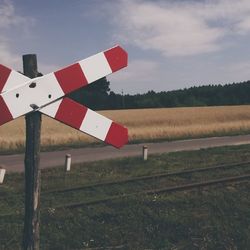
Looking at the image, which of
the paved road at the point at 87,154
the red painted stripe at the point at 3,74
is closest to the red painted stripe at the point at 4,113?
the red painted stripe at the point at 3,74

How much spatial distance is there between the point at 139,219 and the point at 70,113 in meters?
6.24

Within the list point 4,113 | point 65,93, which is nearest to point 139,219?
point 65,93

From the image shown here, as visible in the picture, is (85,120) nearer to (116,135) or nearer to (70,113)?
(70,113)

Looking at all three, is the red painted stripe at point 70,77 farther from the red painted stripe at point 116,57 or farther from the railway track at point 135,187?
the railway track at point 135,187

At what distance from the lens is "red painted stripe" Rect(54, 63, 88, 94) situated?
443 centimetres

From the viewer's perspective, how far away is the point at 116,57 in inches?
182

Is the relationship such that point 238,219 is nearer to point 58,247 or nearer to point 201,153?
point 58,247

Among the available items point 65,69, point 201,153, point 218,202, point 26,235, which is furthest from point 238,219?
point 201,153

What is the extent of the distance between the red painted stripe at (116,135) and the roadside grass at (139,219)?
4.42 m

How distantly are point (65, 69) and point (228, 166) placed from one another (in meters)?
13.3

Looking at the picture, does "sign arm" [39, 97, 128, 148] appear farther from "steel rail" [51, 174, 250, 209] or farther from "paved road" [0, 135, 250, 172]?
"paved road" [0, 135, 250, 172]

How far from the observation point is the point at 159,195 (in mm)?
12297

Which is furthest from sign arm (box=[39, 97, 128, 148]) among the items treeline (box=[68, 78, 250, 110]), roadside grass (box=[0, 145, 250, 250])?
treeline (box=[68, 78, 250, 110])

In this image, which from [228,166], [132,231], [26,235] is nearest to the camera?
[26,235]
